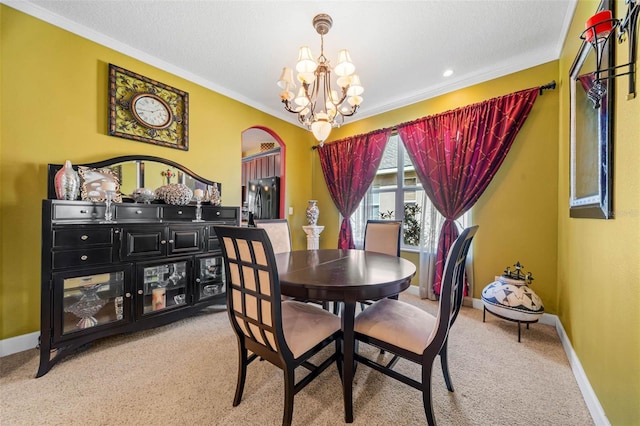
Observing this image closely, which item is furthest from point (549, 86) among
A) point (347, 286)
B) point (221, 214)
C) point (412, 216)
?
point (221, 214)

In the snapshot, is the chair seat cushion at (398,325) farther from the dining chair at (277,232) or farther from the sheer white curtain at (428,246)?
the sheer white curtain at (428,246)

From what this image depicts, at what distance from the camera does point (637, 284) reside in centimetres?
94

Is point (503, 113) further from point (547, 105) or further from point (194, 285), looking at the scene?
point (194, 285)

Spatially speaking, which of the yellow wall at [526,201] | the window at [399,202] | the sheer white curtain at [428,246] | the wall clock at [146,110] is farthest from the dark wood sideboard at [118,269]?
the yellow wall at [526,201]

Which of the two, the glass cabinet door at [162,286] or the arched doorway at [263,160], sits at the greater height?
the arched doorway at [263,160]

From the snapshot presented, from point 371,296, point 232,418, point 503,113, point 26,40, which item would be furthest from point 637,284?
point 26,40

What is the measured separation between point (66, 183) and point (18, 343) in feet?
4.41

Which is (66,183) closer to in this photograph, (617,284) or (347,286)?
(347,286)

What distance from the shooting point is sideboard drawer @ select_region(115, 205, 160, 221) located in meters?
2.04

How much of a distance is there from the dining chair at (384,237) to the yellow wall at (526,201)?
1107mm

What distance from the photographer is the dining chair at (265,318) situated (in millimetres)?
1113

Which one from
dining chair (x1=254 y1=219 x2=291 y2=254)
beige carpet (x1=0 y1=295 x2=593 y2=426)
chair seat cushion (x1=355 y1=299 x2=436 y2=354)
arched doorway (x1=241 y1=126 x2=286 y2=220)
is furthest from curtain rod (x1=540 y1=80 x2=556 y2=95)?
arched doorway (x1=241 y1=126 x2=286 y2=220)

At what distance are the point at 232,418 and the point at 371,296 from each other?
1.01 metres

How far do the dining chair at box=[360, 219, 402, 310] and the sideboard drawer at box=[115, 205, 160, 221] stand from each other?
216 cm
